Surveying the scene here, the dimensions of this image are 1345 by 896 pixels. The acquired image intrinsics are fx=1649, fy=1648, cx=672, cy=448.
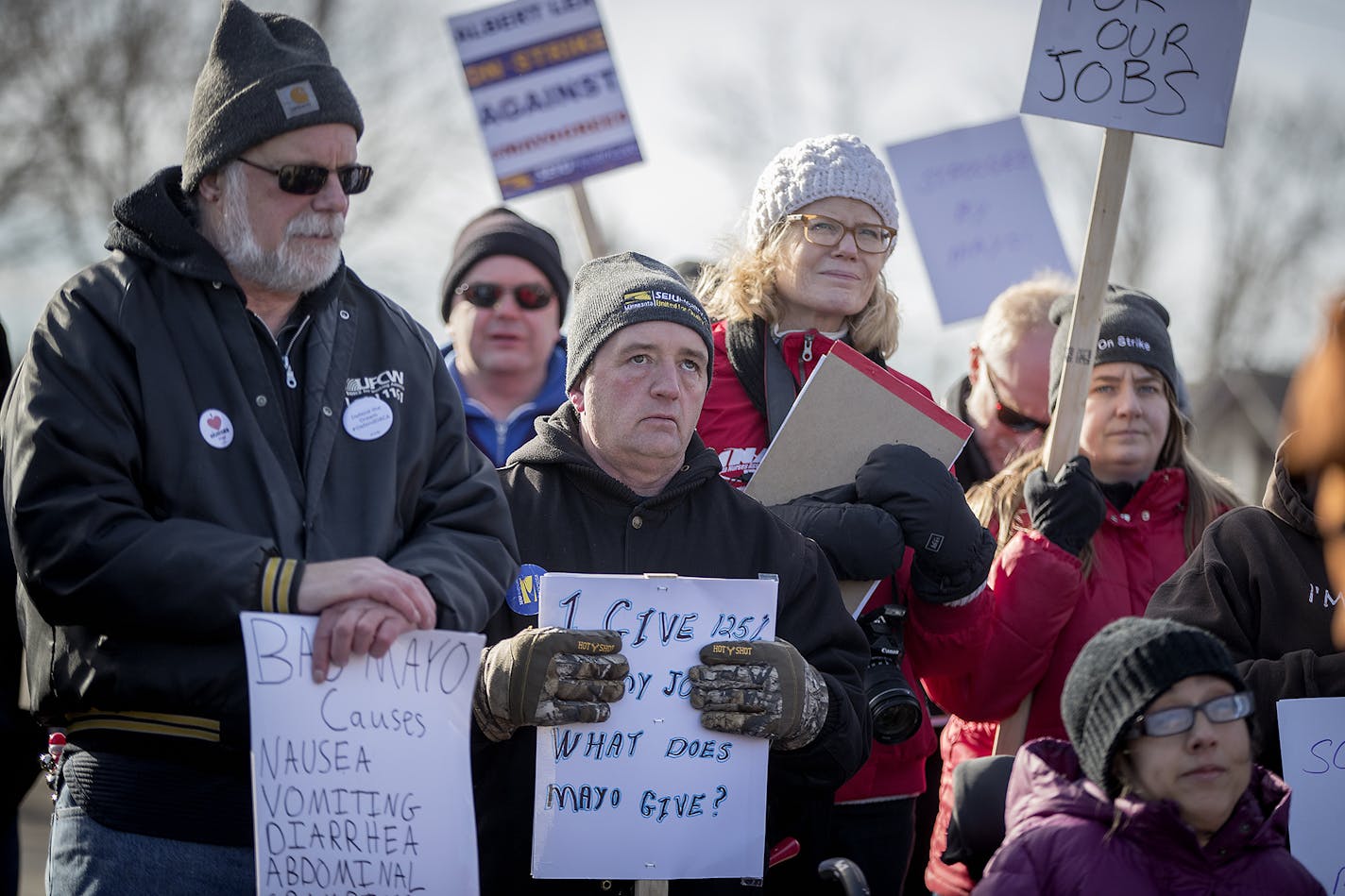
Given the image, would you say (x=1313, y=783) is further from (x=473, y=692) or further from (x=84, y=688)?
(x=84, y=688)

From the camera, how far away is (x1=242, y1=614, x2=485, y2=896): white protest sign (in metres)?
3.09

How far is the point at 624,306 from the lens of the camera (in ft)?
12.9

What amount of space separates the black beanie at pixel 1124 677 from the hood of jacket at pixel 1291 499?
824 millimetres

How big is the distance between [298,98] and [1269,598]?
8.23 feet

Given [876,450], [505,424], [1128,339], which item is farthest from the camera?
[505,424]

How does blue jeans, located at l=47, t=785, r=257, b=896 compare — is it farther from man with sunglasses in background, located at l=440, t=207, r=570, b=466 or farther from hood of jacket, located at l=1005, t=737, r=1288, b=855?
man with sunglasses in background, located at l=440, t=207, r=570, b=466

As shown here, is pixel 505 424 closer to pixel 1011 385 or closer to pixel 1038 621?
pixel 1011 385

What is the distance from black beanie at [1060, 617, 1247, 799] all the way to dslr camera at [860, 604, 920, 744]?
731mm

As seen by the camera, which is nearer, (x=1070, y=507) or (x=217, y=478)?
(x=217, y=478)

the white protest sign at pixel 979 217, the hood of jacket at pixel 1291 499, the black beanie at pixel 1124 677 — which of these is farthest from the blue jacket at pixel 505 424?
the black beanie at pixel 1124 677

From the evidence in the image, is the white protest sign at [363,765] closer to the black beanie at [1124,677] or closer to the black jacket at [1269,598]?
the black beanie at [1124,677]

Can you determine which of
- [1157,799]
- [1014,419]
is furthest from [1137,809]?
[1014,419]

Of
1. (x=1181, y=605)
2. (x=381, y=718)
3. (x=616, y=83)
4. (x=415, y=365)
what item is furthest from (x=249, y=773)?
(x=616, y=83)

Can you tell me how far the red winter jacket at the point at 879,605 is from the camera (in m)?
4.28
